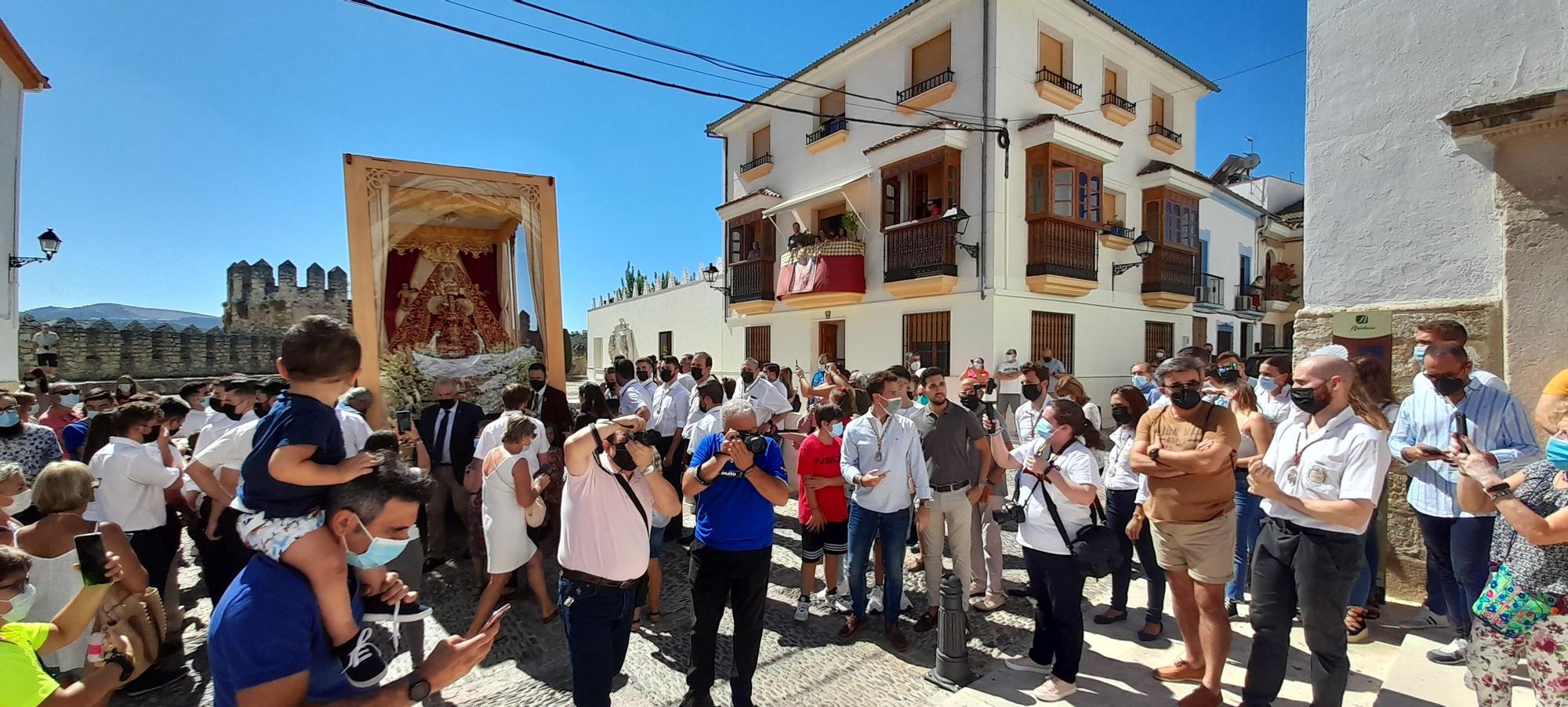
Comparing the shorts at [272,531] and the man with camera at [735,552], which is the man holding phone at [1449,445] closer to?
the man with camera at [735,552]

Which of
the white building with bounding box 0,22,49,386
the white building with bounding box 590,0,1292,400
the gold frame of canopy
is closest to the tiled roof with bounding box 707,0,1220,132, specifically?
the white building with bounding box 590,0,1292,400

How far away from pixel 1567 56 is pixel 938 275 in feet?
28.0

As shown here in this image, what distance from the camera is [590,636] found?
8.75ft

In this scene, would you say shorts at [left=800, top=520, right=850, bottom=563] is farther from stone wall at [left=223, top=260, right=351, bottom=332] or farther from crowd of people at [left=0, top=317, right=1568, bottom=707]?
stone wall at [left=223, top=260, right=351, bottom=332]

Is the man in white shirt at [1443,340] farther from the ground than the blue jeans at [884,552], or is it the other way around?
the man in white shirt at [1443,340]

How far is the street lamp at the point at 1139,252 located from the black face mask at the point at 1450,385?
34.3 feet

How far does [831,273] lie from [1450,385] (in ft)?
36.3

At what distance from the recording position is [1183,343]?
16.0 metres

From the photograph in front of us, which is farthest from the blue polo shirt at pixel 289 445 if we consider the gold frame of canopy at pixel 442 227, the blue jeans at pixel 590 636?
the gold frame of canopy at pixel 442 227

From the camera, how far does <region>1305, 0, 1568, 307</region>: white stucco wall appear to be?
3934 millimetres

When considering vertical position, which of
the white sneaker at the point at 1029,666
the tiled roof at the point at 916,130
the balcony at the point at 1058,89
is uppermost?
the balcony at the point at 1058,89

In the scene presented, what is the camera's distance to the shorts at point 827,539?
13.9ft

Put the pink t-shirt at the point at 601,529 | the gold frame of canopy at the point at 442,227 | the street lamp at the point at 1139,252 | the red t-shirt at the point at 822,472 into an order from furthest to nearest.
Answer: the street lamp at the point at 1139,252
the gold frame of canopy at the point at 442,227
the red t-shirt at the point at 822,472
the pink t-shirt at the point at 601,529

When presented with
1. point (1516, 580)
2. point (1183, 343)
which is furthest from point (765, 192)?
point (1516, 580)
